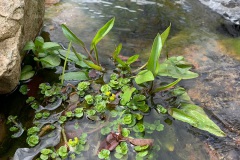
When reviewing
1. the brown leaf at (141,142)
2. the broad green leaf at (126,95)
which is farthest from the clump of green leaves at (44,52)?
the brown leaf at (141,142)

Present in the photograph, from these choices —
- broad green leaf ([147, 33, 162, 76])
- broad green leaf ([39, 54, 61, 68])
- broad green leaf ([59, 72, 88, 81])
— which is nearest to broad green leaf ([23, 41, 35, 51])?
broad green leaf ([39, 54, 61, 68])

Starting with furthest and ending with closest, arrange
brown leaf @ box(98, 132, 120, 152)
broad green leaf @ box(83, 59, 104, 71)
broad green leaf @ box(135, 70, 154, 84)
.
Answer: broad green leaf @ box(83, 59, 104, 71) → broad green leaf @ box(135, 70, 154, 84) → brown leaf @ box(98, 132, 120, 152)

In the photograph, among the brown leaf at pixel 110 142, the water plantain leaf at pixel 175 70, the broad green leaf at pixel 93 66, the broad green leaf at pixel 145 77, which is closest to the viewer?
the brown leaf at pixel 110 142

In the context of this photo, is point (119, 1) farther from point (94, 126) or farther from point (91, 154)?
point (91, 154)

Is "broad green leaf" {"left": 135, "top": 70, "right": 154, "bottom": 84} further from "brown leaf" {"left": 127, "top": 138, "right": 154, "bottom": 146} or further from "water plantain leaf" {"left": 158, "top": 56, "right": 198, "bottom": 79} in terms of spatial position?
"brown leaf" {"left": 127, "top": 138, "right": 154, "bottom": 146}

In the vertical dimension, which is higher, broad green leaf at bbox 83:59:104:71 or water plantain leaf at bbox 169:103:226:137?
broad green leaf at bbox 83:59:104:71

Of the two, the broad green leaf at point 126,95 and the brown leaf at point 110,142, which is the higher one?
the broad green leaf at point 126,95

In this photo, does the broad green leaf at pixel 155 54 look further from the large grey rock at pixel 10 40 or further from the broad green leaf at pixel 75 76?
the large grey rock at pixel 10 40
